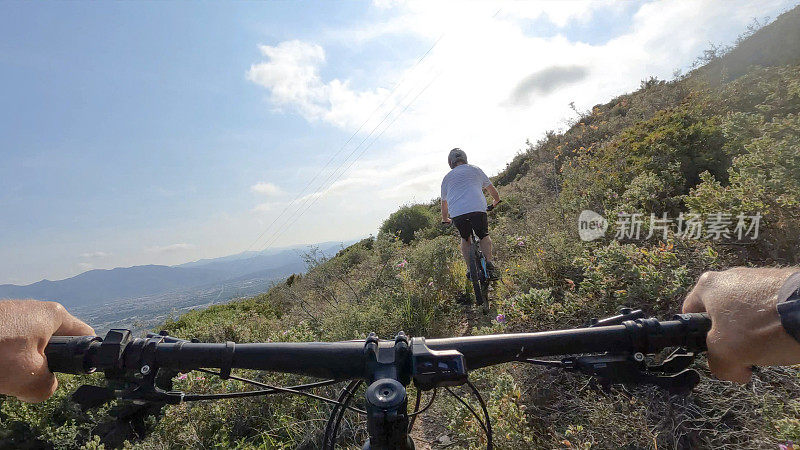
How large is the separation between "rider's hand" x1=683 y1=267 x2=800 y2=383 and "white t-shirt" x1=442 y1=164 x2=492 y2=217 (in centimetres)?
409

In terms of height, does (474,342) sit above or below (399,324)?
above

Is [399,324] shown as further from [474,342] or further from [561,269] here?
[474,342]

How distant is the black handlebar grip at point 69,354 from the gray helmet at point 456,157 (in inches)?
197

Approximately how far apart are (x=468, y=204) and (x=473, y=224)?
30 centimetres

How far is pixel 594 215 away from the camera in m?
5.45

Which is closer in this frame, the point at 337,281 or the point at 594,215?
the point at 594,215

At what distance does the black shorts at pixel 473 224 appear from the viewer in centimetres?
511

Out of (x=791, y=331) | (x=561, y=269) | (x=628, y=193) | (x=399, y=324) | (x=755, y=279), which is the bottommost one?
(x=399, y=324)

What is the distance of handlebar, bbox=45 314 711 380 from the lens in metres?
0.98

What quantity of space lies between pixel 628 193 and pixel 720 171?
1642 millimetres

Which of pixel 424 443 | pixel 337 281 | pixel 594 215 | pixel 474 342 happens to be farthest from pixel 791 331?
pixel 337 281

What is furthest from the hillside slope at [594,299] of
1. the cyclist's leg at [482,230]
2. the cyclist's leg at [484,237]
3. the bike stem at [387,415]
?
the bike stem at [387,415]

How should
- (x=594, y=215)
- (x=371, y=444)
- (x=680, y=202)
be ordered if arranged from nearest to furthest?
(x=371, y=444)
(x=680, y=202)
(x=594, y=215)

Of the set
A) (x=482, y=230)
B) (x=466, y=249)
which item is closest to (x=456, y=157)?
(x=482, y=230)
